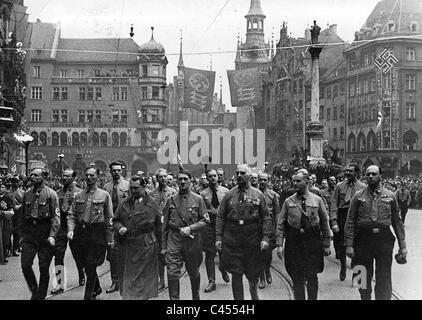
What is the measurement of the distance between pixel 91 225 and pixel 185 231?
1592 mm

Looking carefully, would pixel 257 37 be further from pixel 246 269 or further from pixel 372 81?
pixel 246 269

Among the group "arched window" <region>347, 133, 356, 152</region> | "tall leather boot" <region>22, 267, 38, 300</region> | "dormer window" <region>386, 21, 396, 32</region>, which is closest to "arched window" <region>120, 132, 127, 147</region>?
"arched window" <region>347, 133, 356, 152</region>

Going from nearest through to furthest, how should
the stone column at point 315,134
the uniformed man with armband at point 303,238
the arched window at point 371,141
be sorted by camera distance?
the uniformed man with armband at point 303,238, the stone column at point 315,134, the arched window at point 371,141

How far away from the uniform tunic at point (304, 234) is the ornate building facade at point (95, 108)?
68.9 m

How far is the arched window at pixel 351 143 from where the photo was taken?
66.2m

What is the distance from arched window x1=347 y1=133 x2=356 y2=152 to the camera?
66250 millimetres

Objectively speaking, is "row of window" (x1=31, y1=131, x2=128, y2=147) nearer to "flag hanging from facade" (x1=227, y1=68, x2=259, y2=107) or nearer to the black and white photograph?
the black and white photograph

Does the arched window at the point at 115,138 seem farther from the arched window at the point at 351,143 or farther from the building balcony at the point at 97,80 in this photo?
the arched window at the point at 351,143

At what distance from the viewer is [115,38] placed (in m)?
88.4

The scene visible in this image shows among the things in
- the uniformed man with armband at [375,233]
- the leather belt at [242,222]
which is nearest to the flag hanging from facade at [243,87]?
the leather belt at [242,222]
